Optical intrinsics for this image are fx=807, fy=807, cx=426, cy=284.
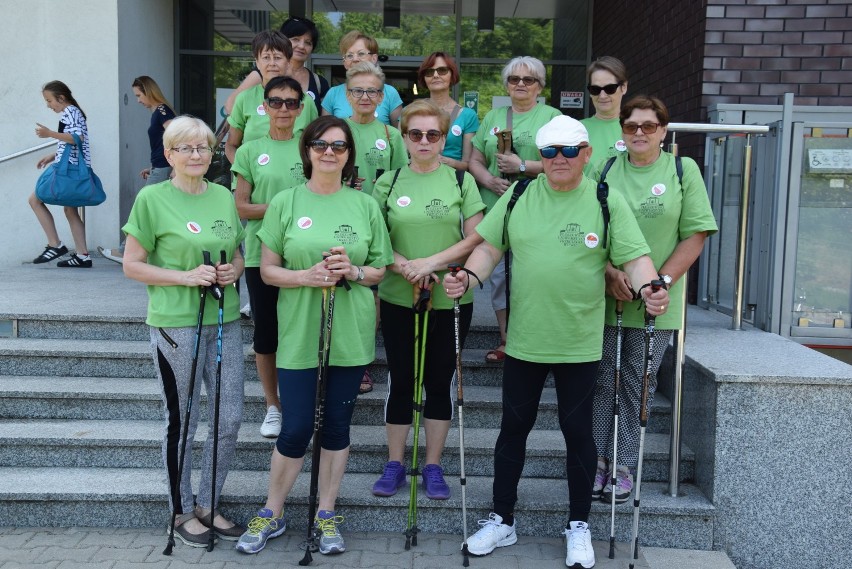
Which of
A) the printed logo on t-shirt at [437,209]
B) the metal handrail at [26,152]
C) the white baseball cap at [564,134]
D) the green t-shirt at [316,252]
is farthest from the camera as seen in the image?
→ the metal handrail at [26,152]

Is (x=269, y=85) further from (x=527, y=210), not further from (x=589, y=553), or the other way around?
(x=589, y=553)

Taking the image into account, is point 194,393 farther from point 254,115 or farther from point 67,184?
point 67,184

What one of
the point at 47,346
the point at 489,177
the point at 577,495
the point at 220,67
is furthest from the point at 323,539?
the point at 220,67

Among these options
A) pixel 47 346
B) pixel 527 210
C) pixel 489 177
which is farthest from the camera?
pixel 47 346

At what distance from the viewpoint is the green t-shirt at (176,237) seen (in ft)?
11.7

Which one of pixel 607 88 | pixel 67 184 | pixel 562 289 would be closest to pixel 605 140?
pixel 607 88

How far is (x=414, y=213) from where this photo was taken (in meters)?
→ 3.80

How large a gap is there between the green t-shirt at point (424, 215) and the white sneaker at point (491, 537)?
104cm

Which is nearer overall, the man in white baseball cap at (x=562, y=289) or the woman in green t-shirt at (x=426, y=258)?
the man in white baseball cap at (x=562, y=289)

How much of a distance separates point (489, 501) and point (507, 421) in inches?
21.5

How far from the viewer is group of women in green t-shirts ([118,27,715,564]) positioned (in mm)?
3582

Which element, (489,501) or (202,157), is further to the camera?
(489,501)

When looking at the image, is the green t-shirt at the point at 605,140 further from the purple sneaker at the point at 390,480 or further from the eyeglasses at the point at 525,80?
the purple sneaker at the point at 390,480

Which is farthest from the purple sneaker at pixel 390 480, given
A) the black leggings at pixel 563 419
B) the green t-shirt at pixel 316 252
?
the green t-shirt at pixel 316 252
